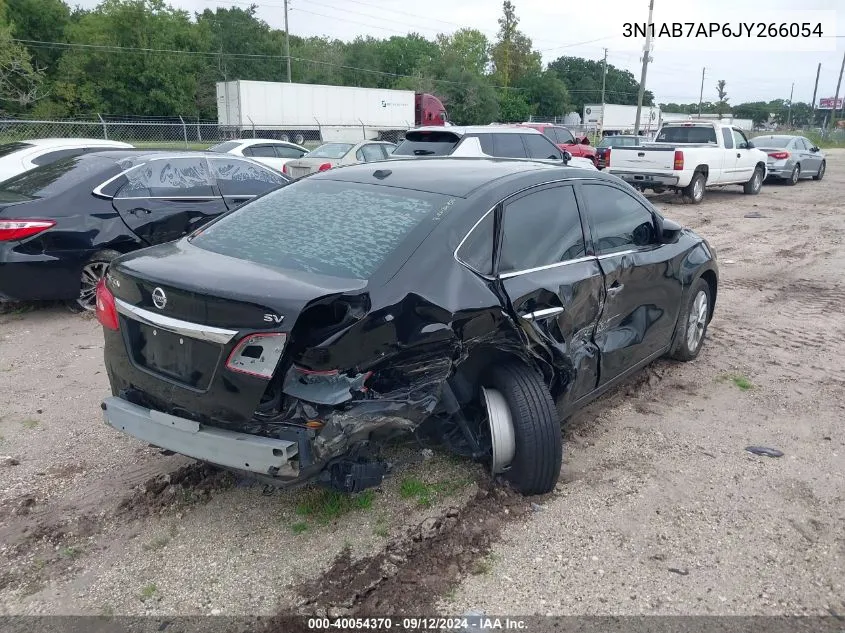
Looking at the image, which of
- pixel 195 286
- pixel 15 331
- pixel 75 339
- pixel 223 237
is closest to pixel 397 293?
pixel 195 286

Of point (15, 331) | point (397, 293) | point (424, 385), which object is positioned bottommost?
point (15, 331)

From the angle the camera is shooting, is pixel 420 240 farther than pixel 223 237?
No

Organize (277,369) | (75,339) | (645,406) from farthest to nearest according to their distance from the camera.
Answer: (75,339), (645,406), (277,369)

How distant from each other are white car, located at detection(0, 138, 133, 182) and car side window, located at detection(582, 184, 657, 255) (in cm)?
713

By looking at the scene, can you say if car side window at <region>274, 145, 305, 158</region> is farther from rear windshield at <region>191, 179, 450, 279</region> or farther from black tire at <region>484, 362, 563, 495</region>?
black tire at <region>484, 362, 563, 495</region>

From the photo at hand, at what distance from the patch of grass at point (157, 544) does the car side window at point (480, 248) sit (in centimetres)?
196

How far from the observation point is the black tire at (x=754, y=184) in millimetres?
18484

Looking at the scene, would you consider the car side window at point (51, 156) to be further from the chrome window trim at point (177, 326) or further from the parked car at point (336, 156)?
the chrome window trim at point (177, 326)

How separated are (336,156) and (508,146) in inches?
160

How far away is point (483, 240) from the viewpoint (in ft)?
11.6

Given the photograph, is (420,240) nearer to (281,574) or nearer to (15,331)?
(281,574)

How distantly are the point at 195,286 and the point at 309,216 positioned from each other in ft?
3.21

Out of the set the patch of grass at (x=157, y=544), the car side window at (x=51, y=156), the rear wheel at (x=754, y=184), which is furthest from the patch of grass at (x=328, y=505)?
the rear wheel at (x=754, y=184)

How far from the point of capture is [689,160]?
50.8 ft
